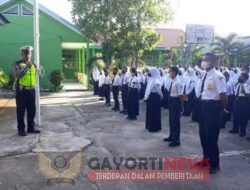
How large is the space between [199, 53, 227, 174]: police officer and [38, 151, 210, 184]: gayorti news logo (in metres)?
0.22

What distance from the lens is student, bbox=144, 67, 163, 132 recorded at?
26.5 feet

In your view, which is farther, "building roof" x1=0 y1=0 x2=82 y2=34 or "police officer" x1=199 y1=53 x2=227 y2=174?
"building roof" x1=0 y1=0 x2=82 y2=34

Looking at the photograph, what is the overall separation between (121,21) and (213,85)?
527 inches

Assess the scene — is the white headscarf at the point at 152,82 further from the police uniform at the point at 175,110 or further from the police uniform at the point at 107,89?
the police uniform at the point at 107,89

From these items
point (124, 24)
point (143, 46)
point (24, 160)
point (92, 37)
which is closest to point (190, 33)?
point (143, 46)

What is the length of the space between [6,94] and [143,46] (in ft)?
28.1

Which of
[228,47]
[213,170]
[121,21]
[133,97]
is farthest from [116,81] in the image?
[228,47]

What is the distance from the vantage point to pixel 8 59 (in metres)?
19.2

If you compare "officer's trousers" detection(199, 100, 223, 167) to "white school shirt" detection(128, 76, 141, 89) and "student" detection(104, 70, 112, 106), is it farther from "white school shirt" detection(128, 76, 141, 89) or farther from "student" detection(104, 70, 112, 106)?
"student" detection(104, 70, 112, 106)

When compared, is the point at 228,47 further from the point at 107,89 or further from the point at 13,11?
the point at 13,11

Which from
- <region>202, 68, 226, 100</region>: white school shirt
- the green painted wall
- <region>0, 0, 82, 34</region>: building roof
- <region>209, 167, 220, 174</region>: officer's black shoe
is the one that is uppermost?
<region>0, 0, 82, 34</region>: building roof

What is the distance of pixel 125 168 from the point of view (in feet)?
17.3

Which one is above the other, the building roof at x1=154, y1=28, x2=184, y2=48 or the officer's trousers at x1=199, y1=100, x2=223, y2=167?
the building roof at x1=154, y1=28, x2=184, y2=48

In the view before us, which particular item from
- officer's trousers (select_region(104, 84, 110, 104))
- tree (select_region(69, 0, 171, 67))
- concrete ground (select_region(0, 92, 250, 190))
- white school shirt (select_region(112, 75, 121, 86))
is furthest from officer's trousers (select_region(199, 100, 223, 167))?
tree (select_region(69, 0, 171, 67))
